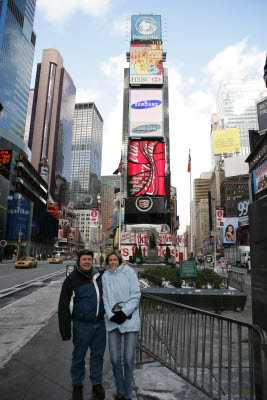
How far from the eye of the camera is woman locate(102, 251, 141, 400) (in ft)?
11.9

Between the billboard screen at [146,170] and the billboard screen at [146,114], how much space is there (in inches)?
125

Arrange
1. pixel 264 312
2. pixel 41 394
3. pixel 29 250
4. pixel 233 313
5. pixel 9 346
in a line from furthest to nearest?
1. pixel 29 250
2. pixel 233 313
3. pixel 9 346
4. pixel 41 394
5. pixel 264 312

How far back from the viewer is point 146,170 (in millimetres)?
68438

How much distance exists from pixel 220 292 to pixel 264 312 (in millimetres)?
7267

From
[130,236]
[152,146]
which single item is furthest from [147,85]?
[130,236]

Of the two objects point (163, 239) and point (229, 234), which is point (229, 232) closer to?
point (229, 234)

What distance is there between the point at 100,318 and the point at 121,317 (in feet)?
1.57

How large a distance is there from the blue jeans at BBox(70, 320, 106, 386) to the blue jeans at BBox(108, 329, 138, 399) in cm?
29

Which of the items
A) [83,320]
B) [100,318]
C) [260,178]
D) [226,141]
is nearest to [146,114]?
[260,178]

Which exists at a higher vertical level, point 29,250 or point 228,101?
point 228,101

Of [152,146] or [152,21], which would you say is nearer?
[152,146]

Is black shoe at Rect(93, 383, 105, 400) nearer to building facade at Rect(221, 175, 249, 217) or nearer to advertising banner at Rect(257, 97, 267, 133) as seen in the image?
advertising banner at Rect(257, 97, 267, 133)

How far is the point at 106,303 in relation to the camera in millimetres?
3781

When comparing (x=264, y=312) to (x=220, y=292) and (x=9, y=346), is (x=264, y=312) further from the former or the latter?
(x=220, y=292)
